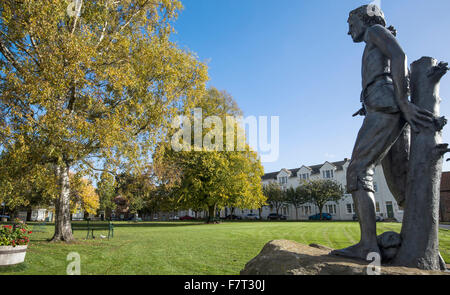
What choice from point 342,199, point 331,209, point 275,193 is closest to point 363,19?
point 342,199

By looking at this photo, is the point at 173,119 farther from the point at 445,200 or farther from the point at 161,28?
the point at 445,200

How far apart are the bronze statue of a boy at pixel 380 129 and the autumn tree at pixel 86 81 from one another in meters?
10.2

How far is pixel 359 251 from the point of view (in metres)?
3.75

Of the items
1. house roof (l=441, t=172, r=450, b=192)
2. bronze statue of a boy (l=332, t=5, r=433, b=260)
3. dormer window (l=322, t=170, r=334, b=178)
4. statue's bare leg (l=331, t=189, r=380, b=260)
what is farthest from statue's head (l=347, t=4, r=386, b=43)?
dormer window (l=322, t=170, r=334, b=178)

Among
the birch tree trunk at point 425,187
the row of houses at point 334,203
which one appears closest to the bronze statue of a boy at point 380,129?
the birch tree trunk at point 425,187

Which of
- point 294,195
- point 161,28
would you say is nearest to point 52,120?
point 161,28

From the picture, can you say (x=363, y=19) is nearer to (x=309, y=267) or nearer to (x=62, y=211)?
(x=309, y=267)

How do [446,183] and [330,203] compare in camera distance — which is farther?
[330,203]

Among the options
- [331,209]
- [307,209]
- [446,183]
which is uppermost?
[446,183]

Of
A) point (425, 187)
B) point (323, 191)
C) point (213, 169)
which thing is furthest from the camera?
point (323, 191)

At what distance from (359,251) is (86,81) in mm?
11801

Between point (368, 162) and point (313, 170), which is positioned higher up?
point (313, 170)
